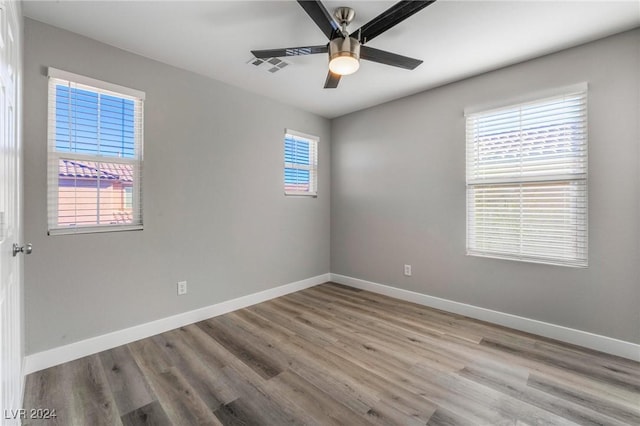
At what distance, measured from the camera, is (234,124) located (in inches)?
126

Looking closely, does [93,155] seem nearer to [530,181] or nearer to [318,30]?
[318,30]

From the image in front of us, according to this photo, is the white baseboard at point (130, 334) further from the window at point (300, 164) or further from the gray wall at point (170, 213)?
the window at point (300, 164)

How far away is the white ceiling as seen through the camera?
1922 millimetres

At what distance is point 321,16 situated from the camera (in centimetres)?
170

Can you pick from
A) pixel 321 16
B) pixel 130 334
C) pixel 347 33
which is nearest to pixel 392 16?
pixel 347 33

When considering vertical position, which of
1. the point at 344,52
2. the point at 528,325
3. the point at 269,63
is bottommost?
the point at 528,325

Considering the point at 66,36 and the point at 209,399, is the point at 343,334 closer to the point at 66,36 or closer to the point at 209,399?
the point at 209,399

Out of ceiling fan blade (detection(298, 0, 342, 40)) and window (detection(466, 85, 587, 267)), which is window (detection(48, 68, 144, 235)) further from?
window (detection(466, 85, 587, 267))

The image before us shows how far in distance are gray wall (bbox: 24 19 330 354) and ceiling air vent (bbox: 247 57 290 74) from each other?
2.06ft

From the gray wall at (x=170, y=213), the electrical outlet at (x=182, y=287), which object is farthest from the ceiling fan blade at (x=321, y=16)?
the electrical outlet at (x=182, y=287)

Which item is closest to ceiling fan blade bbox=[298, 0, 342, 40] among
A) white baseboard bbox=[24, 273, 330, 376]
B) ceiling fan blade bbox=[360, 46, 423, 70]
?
ceiling fan blade bbox=[360, 46, 423, 70]

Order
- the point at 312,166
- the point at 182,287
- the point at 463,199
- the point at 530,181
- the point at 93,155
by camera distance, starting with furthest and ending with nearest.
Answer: the point at 312,166
the point at 463,199
the point at 182,287
the point at 530,181
the point at 93,155

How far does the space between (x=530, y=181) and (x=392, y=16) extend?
2.01 metres

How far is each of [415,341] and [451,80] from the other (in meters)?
2.73
